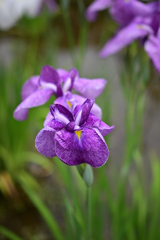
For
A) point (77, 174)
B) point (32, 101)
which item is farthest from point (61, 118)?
point (77, 174)

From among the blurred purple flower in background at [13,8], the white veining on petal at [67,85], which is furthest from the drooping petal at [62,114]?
the blurred purple flower in background at [13,8]

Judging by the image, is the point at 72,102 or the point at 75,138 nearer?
the point at 75,138

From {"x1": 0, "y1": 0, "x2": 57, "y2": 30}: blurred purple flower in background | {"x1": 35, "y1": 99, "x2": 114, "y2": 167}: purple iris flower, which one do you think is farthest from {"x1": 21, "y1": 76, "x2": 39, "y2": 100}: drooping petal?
{"x1": 0, "y1": 0, "x2": 57, "y2": 30}: blurred purple flower in background

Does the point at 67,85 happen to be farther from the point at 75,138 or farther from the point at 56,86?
the point at 75,138

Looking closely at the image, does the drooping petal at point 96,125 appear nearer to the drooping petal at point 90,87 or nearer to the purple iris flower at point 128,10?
the drooping petal at point 90,87

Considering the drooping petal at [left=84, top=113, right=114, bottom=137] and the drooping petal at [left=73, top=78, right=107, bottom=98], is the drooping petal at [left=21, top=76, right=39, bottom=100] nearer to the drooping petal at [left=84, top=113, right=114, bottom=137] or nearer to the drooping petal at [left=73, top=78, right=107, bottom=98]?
the drooping petal at [left=73, top=78, right=107, bottom=98]

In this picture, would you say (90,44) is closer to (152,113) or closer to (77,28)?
(77,28)

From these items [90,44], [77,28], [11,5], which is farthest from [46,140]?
[77,28]
